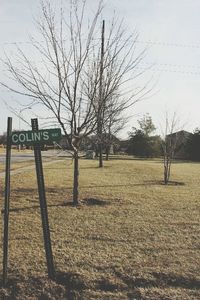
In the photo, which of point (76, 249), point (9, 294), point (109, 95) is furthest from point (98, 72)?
point (9, 294)

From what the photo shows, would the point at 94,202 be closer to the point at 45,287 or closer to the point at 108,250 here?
the point at 108,250

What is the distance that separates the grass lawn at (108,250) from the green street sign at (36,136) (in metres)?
1.50

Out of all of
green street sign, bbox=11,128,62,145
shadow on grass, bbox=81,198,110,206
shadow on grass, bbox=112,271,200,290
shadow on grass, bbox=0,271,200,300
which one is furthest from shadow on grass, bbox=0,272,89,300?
shadow on grass, bbox=81,198,110,206

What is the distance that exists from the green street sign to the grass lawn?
150cm

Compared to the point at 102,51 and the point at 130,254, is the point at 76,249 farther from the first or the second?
the point at 102,51

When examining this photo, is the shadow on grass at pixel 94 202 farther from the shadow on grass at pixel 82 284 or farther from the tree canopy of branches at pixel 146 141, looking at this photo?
the tree canopy of branches at pixel 146 141

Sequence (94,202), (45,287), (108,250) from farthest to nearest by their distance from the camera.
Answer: (94,202) → (108,250) → (45,287)

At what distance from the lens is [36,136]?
462cm

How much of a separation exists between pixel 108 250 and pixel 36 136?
2238 mm

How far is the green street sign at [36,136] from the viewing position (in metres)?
4.61

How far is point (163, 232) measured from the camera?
734 centimetres

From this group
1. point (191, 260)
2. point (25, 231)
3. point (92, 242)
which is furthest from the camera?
point (25, 231)

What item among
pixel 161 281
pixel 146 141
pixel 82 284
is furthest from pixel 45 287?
pixel 146 141

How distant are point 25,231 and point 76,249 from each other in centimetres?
136
